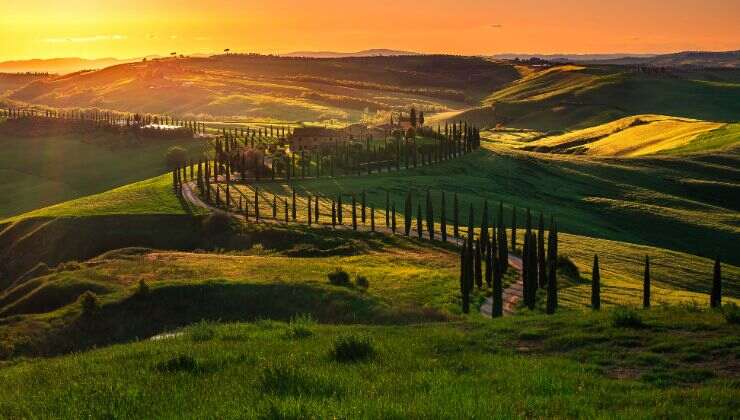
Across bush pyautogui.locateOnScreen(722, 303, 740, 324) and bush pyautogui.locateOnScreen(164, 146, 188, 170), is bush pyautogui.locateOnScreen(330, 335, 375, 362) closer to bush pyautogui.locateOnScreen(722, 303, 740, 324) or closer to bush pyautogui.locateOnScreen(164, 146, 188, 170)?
bush pyautogui.locateOnScreen(722, 303, 740, 324)

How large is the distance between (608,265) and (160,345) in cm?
6635

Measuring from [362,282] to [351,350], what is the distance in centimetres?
4340

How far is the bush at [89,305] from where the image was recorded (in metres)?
63.2

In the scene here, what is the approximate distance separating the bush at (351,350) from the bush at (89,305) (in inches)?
1761

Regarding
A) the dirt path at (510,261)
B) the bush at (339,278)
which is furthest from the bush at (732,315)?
the bush at (339,278)

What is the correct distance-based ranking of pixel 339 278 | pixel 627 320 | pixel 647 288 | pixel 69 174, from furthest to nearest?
pixel 69 174, pixel 339 278, pixel 647 288, pixel 627 320

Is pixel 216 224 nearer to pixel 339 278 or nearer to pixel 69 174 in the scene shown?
pixel 339 278

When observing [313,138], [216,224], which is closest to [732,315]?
[216,224]

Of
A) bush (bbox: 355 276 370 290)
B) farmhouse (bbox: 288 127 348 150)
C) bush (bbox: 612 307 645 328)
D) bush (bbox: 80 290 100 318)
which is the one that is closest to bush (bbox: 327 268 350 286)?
bush (bbox: 355 276 370 290)

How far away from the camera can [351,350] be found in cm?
2414

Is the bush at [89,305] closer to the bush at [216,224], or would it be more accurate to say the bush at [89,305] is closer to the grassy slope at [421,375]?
the grassy slope at [421,375]

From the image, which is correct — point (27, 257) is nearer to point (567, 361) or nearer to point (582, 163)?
point (567, 361)

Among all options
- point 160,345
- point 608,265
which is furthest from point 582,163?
point 160,345

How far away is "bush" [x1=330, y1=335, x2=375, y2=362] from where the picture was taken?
78.5ft
